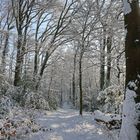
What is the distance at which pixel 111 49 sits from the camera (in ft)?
86.4

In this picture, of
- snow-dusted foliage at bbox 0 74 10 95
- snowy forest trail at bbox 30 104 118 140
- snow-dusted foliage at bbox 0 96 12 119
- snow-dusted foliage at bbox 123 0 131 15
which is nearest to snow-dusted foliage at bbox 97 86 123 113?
snowy forest trail at bbox 30 104 118 140

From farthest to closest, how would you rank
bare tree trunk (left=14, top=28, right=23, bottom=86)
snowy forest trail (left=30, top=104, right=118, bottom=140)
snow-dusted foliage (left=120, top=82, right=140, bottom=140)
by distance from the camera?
bare tree trunk (left=14, top=28, right=23, bottom=86) < snowy forest trail (left=30, top=104, right=118, bottom=140) < snow-dusted foliage (left=120, top=82, right=140, bottom=140)

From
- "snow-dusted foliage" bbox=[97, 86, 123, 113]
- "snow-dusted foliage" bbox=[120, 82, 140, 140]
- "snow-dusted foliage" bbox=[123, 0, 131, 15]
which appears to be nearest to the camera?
"snow-dusted foliage" bbox=[120, 82, 140, 140]

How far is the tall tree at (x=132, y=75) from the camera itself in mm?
7188

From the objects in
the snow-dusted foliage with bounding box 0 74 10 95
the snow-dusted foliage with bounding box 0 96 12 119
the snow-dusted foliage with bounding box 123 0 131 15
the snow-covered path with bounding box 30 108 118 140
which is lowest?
the snow-covered path with bounding box 30 108 118 140

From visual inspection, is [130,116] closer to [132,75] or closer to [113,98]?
[132,75]

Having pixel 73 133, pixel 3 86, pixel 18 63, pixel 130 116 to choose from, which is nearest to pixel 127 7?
pixel 130 116

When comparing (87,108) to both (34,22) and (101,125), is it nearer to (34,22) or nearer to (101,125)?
(34,22)

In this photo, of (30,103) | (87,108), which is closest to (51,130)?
(30,103)

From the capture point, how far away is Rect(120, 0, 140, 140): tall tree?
7.19 metres

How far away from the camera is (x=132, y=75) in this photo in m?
7.40

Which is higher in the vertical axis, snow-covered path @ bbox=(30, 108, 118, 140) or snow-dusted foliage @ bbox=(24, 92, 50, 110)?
snow-dusted foliage @ bbox=(24, 92, 50, 110)

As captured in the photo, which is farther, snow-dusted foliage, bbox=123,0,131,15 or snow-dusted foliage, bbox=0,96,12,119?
snow-dusted foliage, bbox=0,96,12,119

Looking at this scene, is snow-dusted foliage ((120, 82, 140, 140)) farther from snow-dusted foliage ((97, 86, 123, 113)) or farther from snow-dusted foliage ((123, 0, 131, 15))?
snow-dusted foliage ((97, 86, 123, 113))
